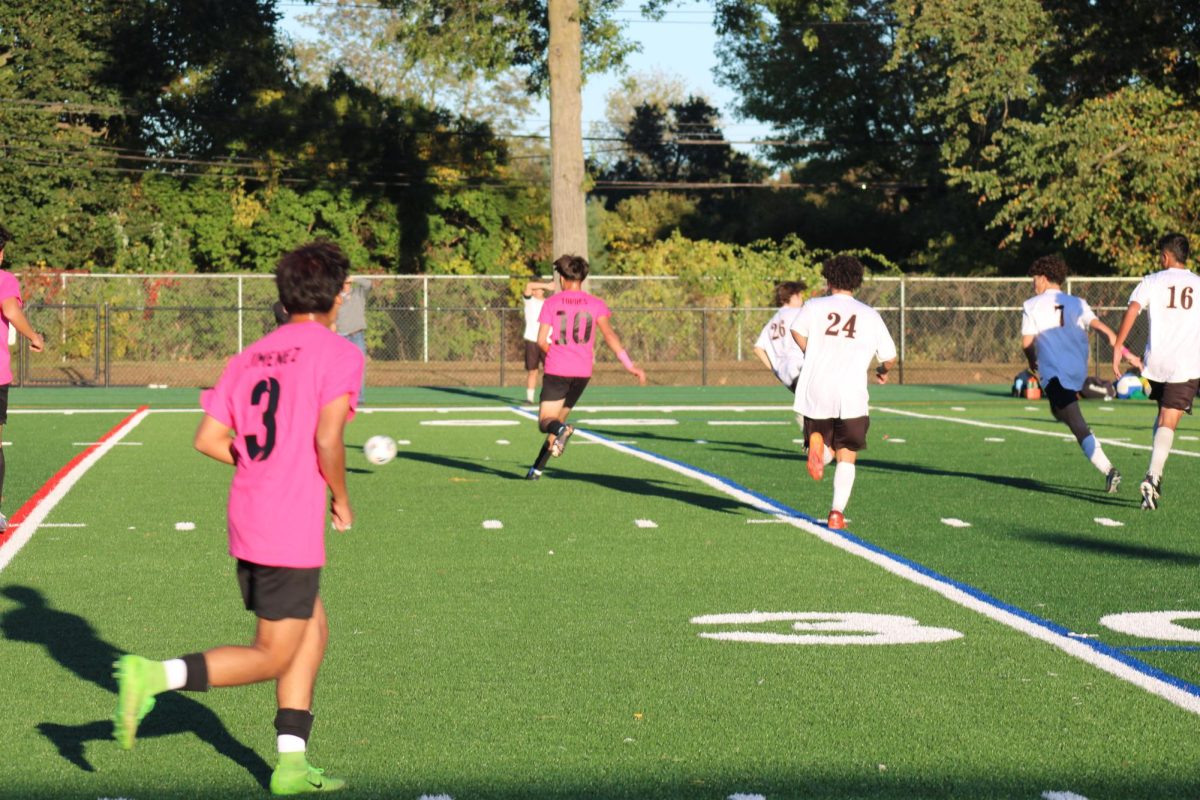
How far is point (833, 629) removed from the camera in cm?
747

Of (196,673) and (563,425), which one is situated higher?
(563,425)

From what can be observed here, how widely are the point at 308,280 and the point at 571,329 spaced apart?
28.5 ft

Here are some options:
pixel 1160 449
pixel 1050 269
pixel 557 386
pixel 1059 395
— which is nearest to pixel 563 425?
pixel 557 386

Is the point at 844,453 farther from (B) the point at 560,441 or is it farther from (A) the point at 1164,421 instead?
(B) the point at 560,441

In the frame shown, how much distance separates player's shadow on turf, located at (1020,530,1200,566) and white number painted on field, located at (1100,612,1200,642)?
5.70ft

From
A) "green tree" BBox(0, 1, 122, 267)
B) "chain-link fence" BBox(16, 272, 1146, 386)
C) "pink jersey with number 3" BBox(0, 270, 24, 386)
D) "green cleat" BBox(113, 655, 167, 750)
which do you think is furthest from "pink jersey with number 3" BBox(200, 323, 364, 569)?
"green tree" BBox(0, 1, 122, 267)

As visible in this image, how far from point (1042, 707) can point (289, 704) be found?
2689 mm

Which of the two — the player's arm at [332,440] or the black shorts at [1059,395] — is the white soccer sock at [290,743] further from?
the black shorts at [1059,395]

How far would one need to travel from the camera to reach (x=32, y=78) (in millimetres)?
47031

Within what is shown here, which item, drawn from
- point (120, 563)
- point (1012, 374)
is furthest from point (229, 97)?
point (120, 563)

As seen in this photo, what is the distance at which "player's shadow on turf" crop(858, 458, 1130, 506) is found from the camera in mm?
12859

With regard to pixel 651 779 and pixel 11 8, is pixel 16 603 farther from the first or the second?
pixel 11 8

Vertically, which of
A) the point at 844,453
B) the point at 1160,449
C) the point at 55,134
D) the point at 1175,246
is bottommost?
the point at 1160,449

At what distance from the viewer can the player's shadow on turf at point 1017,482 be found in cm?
1286
